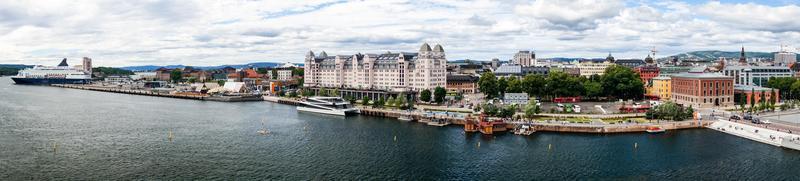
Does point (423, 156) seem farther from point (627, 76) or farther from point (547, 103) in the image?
point (627, 76)

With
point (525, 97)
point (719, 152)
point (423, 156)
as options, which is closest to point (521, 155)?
point (423, 156)

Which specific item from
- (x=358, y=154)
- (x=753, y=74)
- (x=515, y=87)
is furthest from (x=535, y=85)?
(x=358, y=154)

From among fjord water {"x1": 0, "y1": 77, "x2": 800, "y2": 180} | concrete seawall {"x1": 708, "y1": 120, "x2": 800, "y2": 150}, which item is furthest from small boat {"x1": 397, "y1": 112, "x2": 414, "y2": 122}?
concrete seawall {"x1": 708, "y1": 120, "x2": 800, "y2": 150}

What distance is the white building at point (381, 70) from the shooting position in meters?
111

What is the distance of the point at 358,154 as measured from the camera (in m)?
51.5

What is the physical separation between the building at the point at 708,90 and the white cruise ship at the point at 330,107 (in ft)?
158

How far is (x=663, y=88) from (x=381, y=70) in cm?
5148

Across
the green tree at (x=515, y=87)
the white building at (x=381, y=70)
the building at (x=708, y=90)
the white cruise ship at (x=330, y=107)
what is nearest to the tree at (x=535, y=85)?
the green tree at (x=515, y=87)

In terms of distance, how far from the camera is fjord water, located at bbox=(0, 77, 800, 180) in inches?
1711

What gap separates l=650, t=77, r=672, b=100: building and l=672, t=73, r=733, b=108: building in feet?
38.2

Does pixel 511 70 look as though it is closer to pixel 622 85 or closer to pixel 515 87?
pixel 515 87

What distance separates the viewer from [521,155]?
50438 mm

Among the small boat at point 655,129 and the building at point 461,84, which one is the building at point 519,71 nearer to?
the building at point 461,84

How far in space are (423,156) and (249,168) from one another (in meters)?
14.3
